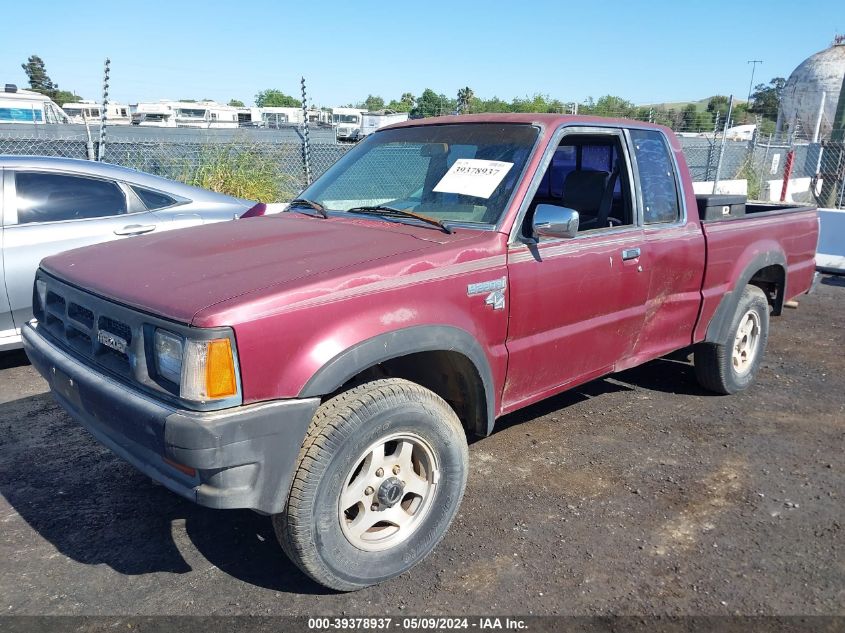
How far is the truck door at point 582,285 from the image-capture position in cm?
328

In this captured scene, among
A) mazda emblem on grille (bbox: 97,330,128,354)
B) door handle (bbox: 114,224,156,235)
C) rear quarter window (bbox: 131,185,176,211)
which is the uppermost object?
rear quarter window (bbox: 131,185,176,211)

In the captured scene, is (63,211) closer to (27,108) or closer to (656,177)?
(656,177)

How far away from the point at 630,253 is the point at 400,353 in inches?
67.6

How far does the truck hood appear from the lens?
8.28ft

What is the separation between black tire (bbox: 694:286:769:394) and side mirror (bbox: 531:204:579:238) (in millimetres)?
2007

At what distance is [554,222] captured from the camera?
323 cm

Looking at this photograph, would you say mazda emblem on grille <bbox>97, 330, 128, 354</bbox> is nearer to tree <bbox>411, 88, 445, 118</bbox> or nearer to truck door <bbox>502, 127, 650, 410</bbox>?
truck door <bbox>502, 127, 650, 410</bbox>

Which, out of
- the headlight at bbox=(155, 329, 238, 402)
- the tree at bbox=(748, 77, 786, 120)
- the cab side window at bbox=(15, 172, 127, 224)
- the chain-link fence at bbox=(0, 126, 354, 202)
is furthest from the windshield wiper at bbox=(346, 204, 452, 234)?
the tree at bbox=(748, 77, 786, 120)

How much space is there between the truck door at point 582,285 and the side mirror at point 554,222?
0.07m

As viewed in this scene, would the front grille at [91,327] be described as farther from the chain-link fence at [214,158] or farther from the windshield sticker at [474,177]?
the chain-link fence at [214,158]

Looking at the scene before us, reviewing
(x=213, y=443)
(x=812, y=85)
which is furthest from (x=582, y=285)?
(x=812, y=85)

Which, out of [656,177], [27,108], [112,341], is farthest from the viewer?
[27,108]

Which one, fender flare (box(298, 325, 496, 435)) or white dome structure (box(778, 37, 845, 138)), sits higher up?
white dome structure (box(778, 37, 845, 138))

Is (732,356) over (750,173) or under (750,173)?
under
